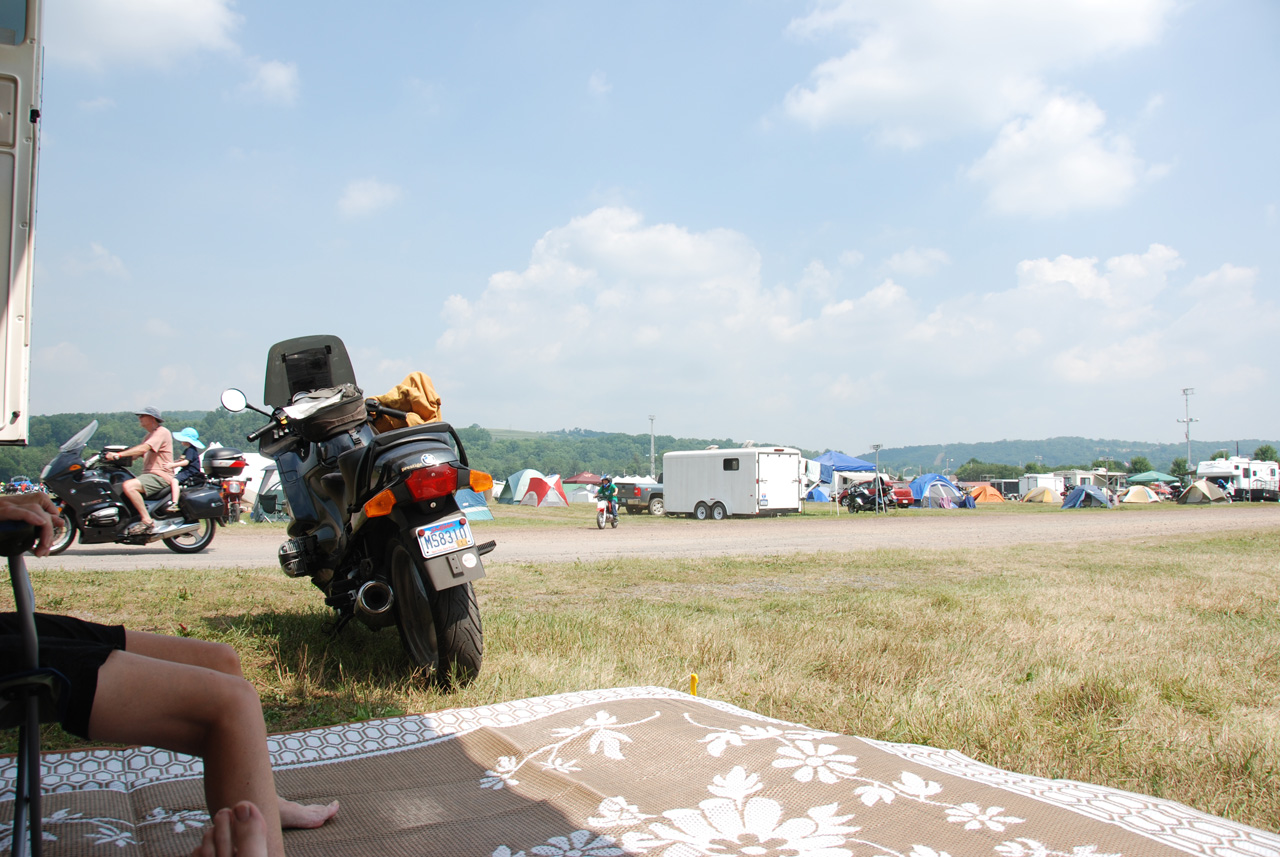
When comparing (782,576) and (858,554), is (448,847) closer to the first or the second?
(782,576)

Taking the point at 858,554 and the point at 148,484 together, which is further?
the point at 858,554

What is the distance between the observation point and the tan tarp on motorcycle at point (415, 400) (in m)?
3.79

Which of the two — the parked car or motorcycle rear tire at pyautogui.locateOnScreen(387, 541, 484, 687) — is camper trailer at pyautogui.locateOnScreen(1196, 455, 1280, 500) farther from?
motorcycle rear tire at pyautogui.locateOnScreen(387, 541, 484, 687)

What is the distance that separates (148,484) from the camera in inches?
354

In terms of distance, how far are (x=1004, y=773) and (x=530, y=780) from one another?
1443mm

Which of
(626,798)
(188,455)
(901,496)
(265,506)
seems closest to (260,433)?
(626,798)

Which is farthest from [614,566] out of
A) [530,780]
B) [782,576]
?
[530,780]

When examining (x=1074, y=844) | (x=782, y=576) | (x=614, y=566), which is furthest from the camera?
(x=614, y=566)

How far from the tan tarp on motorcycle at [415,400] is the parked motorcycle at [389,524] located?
0.05 m

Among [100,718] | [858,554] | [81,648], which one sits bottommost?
[858,554]

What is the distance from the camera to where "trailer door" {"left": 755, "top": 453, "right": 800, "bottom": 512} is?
82.4 feet

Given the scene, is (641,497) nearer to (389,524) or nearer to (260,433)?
(260,433)

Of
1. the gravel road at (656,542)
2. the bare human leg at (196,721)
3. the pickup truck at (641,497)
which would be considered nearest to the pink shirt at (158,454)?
the gravel road at (656,542)

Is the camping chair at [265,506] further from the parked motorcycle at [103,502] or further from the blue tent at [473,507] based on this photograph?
the parked motorcycle at [103,502]
